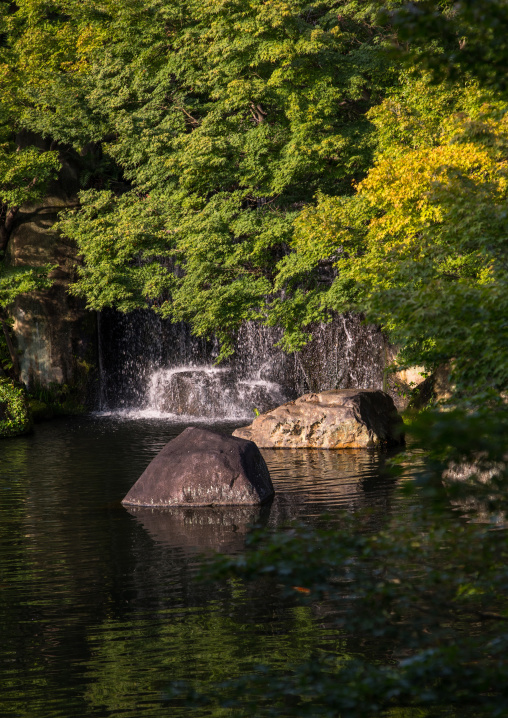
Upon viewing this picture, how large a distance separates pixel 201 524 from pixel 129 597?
323 centimetres

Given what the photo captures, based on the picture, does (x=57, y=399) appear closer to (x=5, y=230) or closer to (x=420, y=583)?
(x=5, y=230)

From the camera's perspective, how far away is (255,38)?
22594 mm

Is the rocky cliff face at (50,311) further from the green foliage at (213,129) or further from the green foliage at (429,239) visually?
the green foliage at (429,239)

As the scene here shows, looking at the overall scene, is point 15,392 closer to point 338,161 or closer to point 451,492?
point 338,161

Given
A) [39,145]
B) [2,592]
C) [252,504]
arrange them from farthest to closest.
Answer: [39,145], [252,504], [2,592]

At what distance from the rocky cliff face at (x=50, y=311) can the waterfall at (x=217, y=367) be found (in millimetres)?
1162

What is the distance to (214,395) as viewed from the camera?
86.7 ft

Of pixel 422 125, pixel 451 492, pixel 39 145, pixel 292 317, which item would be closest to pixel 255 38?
pixel 422 125

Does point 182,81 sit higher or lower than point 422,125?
higher

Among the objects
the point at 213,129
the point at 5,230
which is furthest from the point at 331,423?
the point at 5,230

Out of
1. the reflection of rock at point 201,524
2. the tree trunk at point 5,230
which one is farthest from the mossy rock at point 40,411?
the reflection of rock at point 201,524

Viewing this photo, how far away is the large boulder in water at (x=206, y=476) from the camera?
13102 mm

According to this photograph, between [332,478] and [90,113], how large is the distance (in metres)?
18.0

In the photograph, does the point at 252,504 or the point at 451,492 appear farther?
the point at 252,504
